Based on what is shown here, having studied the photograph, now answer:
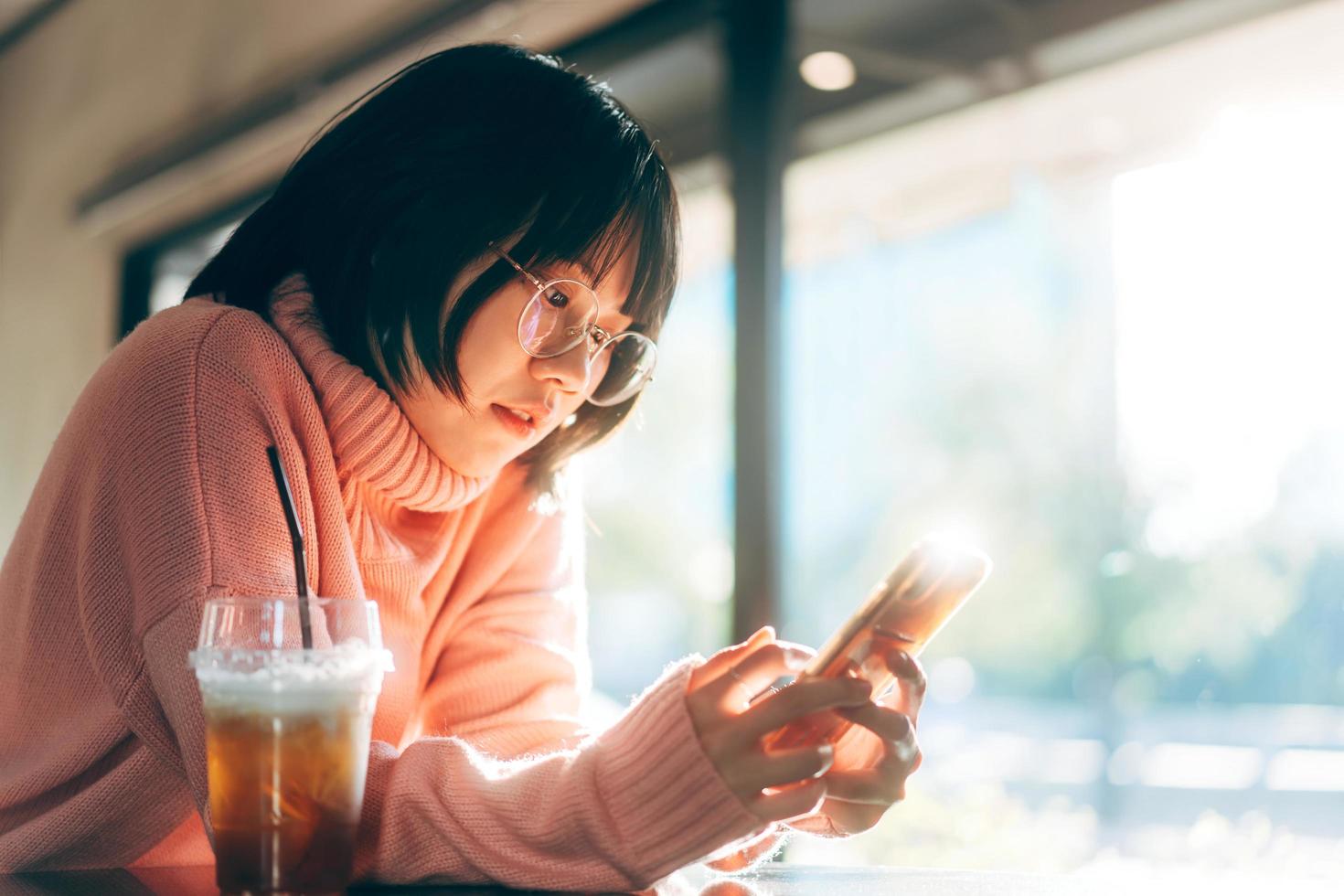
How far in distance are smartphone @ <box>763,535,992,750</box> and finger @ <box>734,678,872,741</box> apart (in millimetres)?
30

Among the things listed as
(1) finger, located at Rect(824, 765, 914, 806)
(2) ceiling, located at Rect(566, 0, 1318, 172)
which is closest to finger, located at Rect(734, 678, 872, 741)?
(1) finger, located at Rect(824, 765, 914, 806)

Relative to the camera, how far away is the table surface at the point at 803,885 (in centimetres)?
85

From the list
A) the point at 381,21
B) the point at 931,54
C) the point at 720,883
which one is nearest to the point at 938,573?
the point at 720,883

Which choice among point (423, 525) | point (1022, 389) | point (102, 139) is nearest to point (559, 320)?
point (423, 525)

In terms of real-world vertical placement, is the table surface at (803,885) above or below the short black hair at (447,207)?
below

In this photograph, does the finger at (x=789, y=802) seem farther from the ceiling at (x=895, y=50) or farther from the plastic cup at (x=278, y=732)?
the ceiling at (x=895, y=50)

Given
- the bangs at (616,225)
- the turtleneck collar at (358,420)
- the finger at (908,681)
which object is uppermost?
the bangs at (616,225)

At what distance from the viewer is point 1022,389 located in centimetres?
244

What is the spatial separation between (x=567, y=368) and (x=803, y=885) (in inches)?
18.4

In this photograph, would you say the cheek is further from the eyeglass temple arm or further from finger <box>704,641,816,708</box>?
finger <box>704,641,816,708</box>

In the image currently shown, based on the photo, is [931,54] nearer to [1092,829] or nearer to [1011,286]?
[1011,286]

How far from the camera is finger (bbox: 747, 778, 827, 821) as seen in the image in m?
A: 0.79

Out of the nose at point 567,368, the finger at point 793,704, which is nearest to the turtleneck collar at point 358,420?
the nose at point 567,368

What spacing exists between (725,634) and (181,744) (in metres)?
1.86
